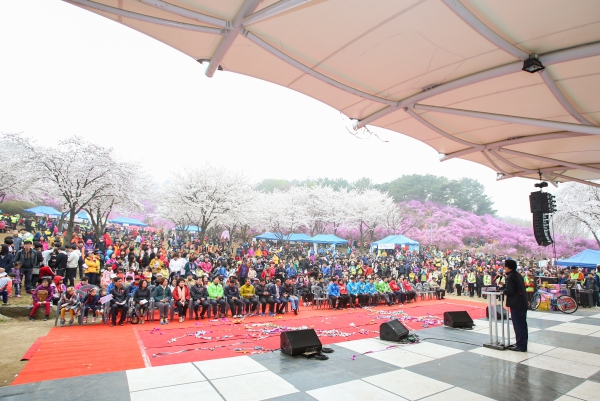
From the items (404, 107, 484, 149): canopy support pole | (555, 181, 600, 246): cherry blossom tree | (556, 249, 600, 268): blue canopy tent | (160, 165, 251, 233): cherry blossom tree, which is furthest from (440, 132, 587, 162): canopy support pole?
(555, 181, 600, 246): cherry blossom tree

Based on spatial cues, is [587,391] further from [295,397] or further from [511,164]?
[511,164]

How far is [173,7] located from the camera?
326 cm

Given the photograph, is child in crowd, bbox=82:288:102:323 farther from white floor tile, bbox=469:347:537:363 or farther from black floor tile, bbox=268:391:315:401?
white floor tile, bbox=469:347:537:363

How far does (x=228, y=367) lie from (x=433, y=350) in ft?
12.0

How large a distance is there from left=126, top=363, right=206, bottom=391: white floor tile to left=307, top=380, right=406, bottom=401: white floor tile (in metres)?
1.60

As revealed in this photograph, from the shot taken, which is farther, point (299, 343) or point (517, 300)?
point (517, 300)

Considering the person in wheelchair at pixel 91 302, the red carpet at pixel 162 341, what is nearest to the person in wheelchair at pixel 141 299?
the red carpet at pixel 162 341

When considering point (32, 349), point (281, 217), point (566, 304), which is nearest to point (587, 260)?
point (566, 304)

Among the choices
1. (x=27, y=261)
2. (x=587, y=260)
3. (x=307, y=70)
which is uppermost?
(x=307, y=70)

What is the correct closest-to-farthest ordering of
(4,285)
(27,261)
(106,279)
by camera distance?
1. (4,285)
2. (27,261)
3. (106,279)

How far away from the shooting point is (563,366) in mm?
5230

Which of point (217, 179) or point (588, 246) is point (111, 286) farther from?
point (588, 246)

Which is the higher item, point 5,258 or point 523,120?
point 523,120

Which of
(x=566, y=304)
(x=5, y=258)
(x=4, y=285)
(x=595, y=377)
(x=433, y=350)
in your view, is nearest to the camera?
(x=595, y=377)
